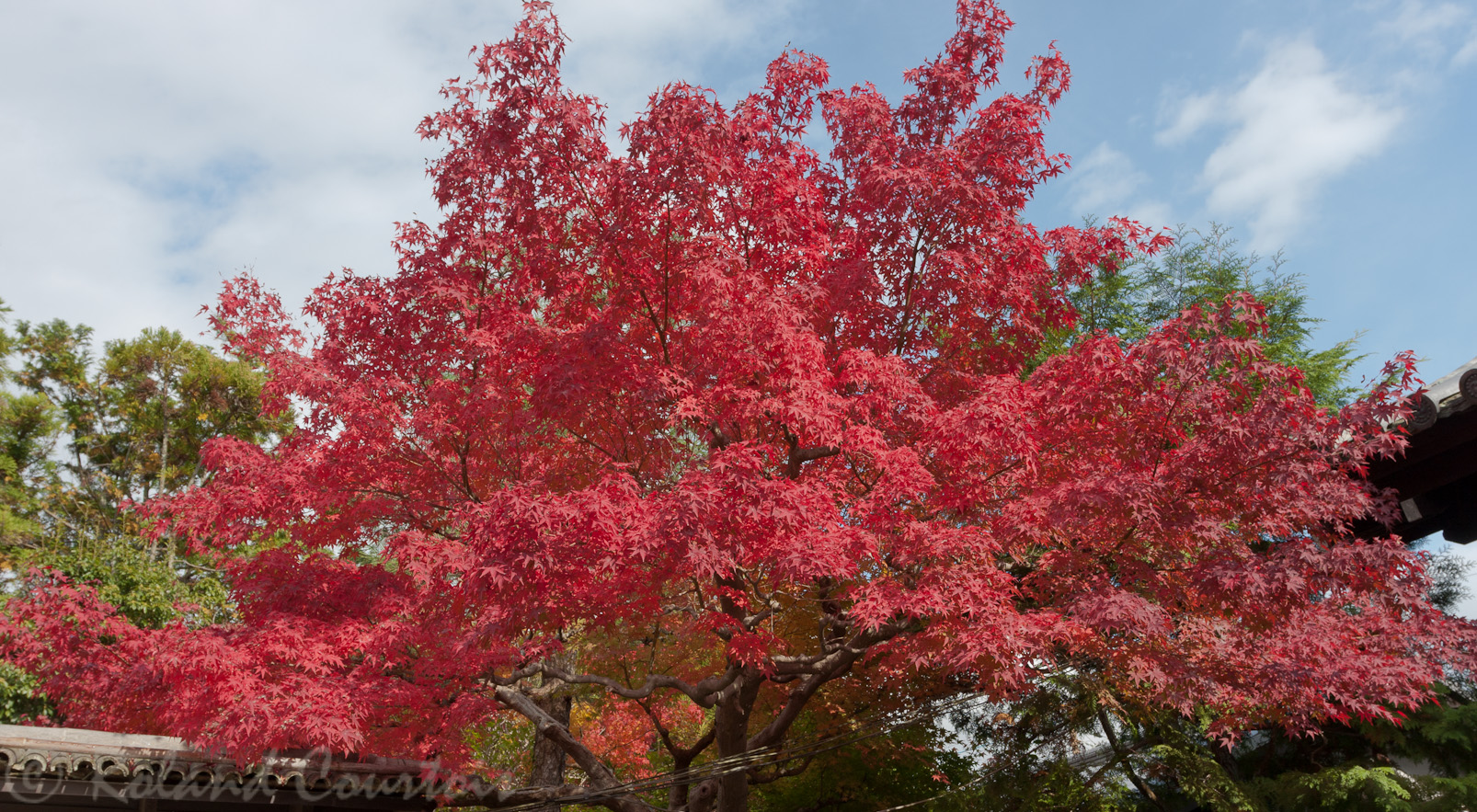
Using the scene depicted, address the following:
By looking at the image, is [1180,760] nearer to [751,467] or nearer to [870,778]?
[870,778]

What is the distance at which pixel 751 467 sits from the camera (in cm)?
681

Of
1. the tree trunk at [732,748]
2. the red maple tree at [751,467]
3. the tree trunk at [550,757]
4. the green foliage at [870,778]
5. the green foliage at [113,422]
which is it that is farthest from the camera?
the green foliage at [113,422]

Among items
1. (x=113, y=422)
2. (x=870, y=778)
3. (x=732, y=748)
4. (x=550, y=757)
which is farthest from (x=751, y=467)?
(x=113, y=422)

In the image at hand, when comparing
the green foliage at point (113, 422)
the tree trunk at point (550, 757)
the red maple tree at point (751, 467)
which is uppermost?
the green foliage at point (113, 422)

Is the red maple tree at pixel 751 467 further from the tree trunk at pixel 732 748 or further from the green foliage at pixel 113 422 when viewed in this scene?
the green foliage at pixel 113 422

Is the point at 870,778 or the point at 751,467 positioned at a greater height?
the point at 751,467

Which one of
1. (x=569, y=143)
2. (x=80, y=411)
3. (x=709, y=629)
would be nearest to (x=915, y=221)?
(x=569, y=143)

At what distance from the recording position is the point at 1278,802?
872 centimetres

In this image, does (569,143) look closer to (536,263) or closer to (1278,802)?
(536,263)

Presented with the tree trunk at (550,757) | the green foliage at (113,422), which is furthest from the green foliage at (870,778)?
the green foliage at (113,422)

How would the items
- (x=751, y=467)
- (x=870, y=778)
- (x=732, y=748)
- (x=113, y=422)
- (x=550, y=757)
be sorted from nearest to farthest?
(x=751, y=467) → (x=732, y=748) → (x=870, y=778) → (x=550, y=757) → (x=113, y=422)

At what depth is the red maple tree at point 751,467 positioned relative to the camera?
22.1ft

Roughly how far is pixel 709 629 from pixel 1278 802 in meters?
5.87

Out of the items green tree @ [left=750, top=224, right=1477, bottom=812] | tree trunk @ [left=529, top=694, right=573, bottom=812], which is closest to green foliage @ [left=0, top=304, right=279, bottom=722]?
tree trunk @ [left=529, top=694, right=573, bottom=812]
